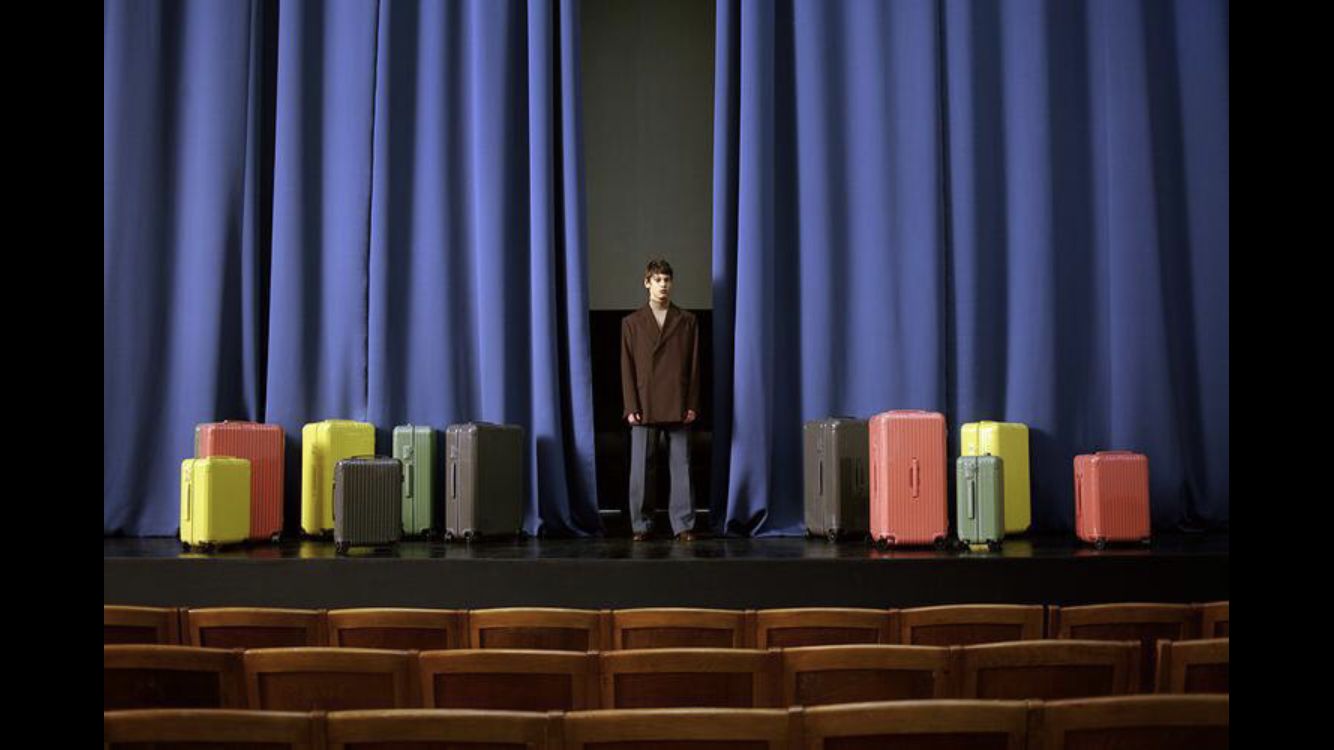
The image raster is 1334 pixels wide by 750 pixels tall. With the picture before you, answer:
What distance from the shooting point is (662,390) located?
6062mm

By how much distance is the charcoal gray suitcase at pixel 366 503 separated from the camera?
17.7ft

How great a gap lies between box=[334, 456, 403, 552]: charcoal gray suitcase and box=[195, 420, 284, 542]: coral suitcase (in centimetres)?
72

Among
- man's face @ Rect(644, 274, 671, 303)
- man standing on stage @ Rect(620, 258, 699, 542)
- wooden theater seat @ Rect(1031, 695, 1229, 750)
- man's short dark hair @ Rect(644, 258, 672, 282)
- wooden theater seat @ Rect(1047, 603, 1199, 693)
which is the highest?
man's short dark hair @ Rect(644, 258, 672, 282)

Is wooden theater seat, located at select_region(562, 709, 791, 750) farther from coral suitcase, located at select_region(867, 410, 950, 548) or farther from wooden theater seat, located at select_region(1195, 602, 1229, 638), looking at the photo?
coral suitcase, located at select_region(867, 410, 950, 548)

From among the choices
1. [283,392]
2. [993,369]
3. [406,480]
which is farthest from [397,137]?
[993,369]

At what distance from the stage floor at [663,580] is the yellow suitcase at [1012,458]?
1.17 metres

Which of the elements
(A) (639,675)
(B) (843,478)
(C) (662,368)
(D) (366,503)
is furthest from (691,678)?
(C) (662,368)

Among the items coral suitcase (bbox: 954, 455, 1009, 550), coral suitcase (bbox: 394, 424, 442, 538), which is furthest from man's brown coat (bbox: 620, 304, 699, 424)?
coral suitcase (bbox: 954, 455, 1009, 550)

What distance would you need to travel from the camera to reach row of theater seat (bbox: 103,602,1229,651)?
3.24 meters

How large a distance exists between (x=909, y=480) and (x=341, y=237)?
11.9 feet

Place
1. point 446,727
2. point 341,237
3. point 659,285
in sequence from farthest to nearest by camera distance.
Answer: point 341,237, point 659,285, point 446,727

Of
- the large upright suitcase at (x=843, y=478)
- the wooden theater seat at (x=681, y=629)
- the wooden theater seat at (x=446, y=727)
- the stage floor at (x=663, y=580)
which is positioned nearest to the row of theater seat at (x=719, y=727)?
the wooden theater seat at (x=446, y=727)

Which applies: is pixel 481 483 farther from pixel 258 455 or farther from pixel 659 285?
pixel 659 285

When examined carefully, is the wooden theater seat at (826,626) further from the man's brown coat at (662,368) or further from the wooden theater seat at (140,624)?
the man's brown coat at (662,368)
